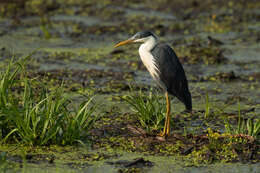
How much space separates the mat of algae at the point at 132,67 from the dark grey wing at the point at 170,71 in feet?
1.60

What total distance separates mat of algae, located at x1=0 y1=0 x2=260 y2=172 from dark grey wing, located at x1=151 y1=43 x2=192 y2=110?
0.49 metres

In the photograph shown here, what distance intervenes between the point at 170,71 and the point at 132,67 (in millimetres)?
3686

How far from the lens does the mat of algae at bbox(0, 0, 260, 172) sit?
16.6 ft

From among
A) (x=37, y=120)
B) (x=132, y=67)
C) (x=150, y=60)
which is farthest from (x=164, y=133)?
(x=132, y=67)

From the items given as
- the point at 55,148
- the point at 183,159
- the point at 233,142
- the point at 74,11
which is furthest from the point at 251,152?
the point at 74,11

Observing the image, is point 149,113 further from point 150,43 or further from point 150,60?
point 150,43

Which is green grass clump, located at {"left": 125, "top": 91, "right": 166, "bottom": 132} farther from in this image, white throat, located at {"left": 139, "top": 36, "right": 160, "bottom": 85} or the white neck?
the white neck

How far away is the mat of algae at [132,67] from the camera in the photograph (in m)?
5.05

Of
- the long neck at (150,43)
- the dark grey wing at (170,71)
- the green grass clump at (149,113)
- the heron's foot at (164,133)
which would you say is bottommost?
the heron's foot at (164,133)

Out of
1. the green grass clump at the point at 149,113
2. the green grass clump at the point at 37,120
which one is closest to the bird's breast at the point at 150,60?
the green grass clump at the point at 149,113

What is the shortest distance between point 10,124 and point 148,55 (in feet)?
5.39

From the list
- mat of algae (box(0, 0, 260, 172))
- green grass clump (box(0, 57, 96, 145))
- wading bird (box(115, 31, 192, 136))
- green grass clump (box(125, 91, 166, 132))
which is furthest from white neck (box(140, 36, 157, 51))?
green grass clump (box(0, 57, 96, 145))

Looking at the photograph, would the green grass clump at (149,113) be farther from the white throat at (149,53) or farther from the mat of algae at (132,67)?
the white throat at (149,53)

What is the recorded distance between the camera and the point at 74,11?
14469 millimetres
